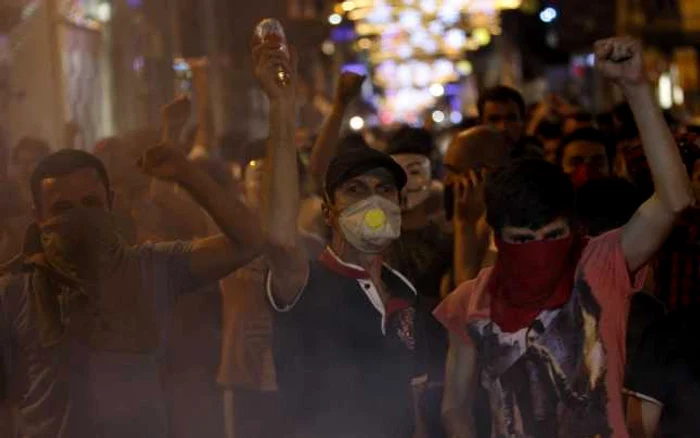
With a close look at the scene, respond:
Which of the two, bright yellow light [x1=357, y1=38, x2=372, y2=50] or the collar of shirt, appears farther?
bright yellow light [x1=357, y1=38, x2=372, y2=50]

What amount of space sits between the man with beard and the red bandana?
0.82m

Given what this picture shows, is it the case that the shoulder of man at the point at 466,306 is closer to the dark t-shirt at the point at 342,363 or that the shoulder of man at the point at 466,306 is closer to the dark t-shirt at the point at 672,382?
the dark t-shirt at the point at 342,363

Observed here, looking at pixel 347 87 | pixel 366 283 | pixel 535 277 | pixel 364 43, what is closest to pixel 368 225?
pixel 366 283

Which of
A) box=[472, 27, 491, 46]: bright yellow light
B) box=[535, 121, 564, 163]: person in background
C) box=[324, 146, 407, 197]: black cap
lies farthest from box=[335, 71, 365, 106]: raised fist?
box=[472, 27, 491, 46]: bright yellow light

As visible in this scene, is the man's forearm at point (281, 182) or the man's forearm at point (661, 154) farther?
the man's forearm at point (281, 182)

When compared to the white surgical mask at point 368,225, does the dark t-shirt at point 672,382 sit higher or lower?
lower

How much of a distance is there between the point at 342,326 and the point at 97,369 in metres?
0.77

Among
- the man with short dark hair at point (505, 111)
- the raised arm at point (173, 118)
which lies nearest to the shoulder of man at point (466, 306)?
the raised arm at point (173, 118)

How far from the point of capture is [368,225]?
570cm

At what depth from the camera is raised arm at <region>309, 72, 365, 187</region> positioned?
24.8ft

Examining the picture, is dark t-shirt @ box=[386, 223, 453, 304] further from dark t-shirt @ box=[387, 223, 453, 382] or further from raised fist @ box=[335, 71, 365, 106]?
raised fist @ box=[335, 71, 365, 106]

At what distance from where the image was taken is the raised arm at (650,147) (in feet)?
16.2

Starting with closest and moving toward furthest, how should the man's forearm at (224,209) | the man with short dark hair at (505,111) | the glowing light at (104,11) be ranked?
the man's forearm at (224,209)
the man with short dark hair at (505,111)
the glowing light at (104,11)

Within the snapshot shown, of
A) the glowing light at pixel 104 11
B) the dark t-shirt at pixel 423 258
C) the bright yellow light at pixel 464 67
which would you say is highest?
the glowing light at pixel 104 11
